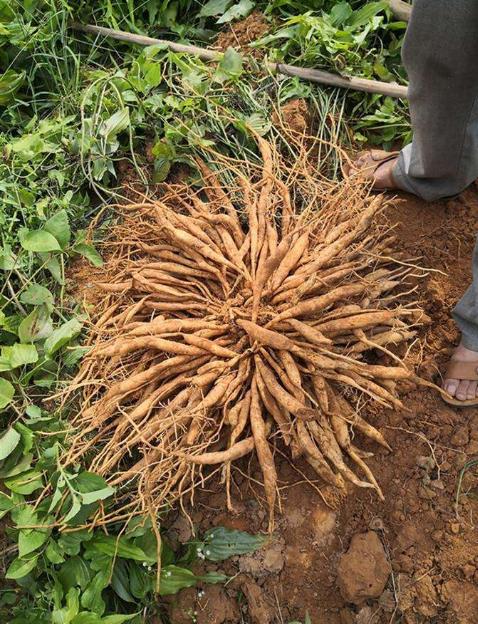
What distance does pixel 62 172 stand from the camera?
6.09 feet

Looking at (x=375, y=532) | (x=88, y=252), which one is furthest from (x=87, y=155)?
(x=375, y=532)

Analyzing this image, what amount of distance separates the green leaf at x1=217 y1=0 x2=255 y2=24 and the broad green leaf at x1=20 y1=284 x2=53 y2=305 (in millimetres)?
1186

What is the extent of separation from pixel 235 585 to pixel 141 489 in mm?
352

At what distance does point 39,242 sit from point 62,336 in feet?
0.95

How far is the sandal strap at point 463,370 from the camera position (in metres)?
1.58

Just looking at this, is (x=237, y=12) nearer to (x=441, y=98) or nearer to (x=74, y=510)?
(x=441, y=98)

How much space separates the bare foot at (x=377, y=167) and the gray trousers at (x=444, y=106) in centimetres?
4

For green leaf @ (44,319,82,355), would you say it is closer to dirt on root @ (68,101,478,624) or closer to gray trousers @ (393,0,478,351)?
dirt on root @ (68,101,478,624)

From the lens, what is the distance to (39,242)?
5.50ft

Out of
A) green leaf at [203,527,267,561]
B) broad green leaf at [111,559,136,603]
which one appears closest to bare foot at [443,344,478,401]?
green leaf at [203,527,267,561]

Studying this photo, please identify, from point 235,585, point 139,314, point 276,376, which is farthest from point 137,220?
point 235,585

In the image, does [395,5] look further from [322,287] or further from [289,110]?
[322,287]

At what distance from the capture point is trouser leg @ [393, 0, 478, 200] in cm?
123

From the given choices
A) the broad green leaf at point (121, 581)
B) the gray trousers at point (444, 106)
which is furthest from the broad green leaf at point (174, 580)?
the gray trousers at point (444, 106)
